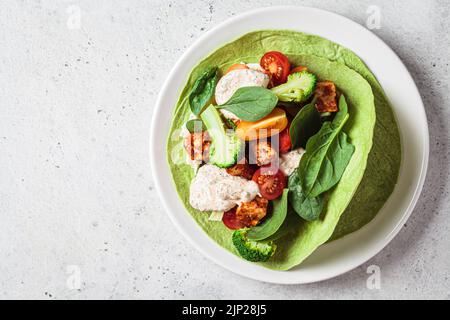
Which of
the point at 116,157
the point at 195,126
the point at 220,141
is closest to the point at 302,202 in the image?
the point at 220,141

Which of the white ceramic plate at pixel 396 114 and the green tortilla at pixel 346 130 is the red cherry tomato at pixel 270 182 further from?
the white ceramic plate at pixel 396 114

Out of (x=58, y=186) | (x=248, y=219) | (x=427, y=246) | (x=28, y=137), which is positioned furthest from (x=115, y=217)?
(x=427, y=246)

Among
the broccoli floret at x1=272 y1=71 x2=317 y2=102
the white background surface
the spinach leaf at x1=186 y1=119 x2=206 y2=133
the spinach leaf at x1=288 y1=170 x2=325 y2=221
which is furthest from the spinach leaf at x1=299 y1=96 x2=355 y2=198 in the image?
the white background surface

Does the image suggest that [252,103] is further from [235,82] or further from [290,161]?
[290,161]

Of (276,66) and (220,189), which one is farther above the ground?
(276,66)

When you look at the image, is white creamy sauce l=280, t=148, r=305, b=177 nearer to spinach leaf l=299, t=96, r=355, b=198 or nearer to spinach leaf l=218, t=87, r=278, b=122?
spinach leaf l=299, t=96, r=355, b=198

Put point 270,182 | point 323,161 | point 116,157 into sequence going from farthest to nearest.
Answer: point 116,157
point 270,182
point 323,161

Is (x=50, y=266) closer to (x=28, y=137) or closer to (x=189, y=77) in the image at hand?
(x=28, y=137)
